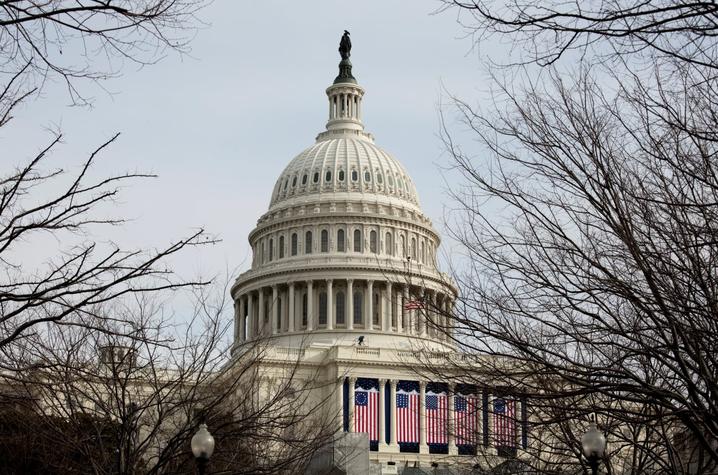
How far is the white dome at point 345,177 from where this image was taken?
417 ft

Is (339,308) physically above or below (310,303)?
below

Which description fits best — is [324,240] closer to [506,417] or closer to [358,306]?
[358,306]

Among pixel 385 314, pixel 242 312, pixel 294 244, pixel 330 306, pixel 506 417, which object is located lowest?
pixel 506 417

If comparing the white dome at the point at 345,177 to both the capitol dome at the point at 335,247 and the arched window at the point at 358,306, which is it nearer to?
the capitol dome at the point at 335,247

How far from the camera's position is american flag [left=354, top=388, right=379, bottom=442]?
100 metres

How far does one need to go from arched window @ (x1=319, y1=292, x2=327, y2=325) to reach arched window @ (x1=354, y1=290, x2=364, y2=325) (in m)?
2.93

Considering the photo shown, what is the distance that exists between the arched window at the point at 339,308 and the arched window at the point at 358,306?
128 cm

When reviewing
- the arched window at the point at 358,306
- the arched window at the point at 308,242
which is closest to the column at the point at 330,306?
the arched window at the point at 358,306

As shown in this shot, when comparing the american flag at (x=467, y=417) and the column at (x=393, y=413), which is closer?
the american flag at (x=467, y=417)

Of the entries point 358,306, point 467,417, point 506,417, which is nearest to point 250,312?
point 358,306

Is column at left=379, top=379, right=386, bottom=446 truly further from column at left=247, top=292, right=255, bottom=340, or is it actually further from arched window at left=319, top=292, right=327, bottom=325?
column at left=247, top=292, right=255, bottom=340

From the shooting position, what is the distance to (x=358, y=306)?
393 feet

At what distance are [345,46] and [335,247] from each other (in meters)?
Answer: 33.0

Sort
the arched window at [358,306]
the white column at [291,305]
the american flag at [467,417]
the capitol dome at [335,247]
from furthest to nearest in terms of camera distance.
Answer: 1. the white column at [291,305]
2. the arched window at [358,306]
3. the capitol dome at [335,247]
4. the american flag at [467,417]
